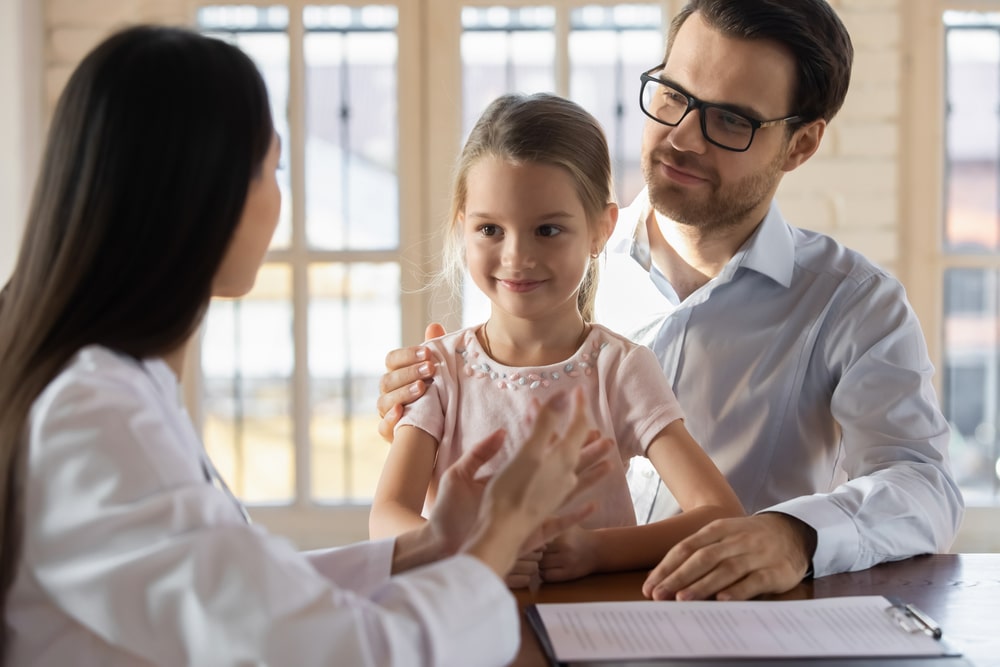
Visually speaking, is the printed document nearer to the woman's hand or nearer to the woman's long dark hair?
the woman's hand

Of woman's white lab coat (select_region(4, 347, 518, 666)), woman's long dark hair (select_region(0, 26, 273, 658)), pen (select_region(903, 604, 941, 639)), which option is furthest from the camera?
pen (select_region(903, 604, 941, 639))

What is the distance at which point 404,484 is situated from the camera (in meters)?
1.58

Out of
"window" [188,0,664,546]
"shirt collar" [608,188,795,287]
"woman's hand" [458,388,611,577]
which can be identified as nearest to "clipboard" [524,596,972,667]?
"woman's hand" [458,388,611,577]

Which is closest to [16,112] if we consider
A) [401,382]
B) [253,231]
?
[401,382]

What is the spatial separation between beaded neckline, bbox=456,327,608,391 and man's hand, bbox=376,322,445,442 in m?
0.07

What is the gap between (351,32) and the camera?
140 inches

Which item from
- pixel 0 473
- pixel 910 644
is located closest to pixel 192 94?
pixel 0 473

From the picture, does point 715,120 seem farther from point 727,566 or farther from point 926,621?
point 926,621

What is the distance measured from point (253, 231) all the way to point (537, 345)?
2.21ft

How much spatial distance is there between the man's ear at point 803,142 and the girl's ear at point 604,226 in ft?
2.05

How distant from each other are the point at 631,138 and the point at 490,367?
2.14 metres

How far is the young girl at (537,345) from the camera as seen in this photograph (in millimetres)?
1568

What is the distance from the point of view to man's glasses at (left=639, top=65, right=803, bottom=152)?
6.62 ft

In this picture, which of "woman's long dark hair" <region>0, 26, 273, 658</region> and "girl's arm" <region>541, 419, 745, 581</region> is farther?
"girl's arm" <region>541, 419, 745, 581</region>
